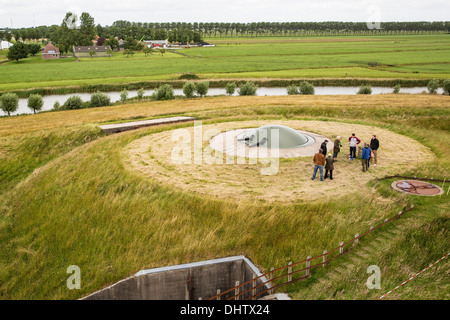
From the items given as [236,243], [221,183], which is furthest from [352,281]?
[221,183]

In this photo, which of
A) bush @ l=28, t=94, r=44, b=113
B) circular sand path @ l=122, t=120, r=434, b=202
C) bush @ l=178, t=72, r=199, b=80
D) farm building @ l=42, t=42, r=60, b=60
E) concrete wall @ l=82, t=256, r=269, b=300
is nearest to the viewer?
concrete wall @ l=82, t=256, r=269, b=300

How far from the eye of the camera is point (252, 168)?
25219mm

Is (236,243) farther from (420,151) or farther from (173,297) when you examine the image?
(420,151)

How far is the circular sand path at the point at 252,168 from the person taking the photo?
70.7ft

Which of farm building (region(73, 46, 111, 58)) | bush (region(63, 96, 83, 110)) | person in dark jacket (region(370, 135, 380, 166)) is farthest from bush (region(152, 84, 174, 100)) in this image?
farm building (region(73, 46, 111, 58))

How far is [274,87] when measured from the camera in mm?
87312

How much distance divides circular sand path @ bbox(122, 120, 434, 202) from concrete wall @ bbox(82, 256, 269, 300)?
4647 millimetres

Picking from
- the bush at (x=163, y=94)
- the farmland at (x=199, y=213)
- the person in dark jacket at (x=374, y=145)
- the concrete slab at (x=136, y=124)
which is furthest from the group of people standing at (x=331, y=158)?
the bush at (x=163, y=94)

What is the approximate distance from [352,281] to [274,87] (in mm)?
75975

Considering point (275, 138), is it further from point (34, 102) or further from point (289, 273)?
point (34, 102)

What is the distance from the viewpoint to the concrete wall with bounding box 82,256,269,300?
16688 mm

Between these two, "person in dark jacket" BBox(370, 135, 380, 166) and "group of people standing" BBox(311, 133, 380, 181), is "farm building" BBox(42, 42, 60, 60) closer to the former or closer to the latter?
"group of people standing" BBox(311, 133, 380, 181)

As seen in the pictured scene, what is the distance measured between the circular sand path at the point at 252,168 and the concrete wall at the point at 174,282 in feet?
15.2

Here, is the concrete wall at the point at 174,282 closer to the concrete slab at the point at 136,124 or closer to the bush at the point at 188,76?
the concrete slab at the point at 136,124
